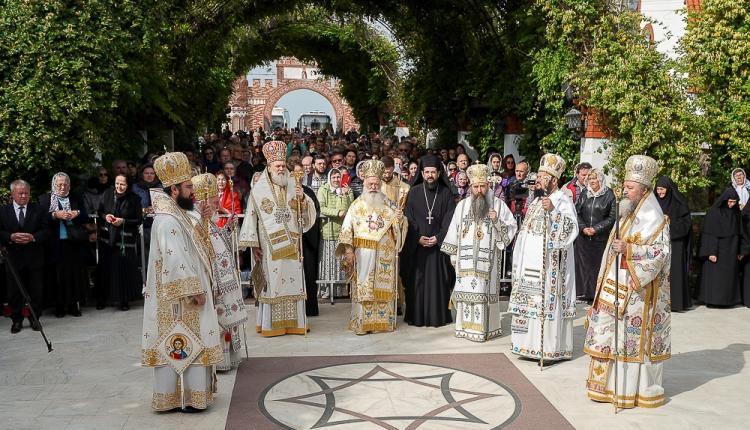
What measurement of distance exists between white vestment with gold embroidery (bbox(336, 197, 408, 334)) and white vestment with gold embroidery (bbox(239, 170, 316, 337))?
1.97 ft

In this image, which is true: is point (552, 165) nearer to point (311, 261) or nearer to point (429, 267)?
point (429, 267)

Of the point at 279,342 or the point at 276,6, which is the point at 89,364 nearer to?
the point at 279,342

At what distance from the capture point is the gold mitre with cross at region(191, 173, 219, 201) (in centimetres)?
611

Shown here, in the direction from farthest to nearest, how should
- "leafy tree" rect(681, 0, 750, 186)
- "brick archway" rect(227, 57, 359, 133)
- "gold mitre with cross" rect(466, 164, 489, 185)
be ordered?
"brick archway" rect(227, 57, 359, 133) → "leafy tree" rect(681, 0, 750, 186) → "gold mitre with cross" rect(466, 164, 489, 185)

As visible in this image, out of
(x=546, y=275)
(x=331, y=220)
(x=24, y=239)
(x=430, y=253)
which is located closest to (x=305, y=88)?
(x=331, y=220)

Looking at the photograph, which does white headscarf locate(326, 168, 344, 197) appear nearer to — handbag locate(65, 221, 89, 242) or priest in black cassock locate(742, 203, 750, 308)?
handbag locate(65, 221, 89, 242)

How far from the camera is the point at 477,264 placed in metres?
8.17

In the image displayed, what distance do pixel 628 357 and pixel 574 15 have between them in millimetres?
7305

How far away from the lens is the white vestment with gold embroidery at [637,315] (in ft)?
19.7

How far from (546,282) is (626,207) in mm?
1345

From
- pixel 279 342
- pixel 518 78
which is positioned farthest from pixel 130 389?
pixel 518 78

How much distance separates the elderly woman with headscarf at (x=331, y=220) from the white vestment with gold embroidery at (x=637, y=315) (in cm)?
412

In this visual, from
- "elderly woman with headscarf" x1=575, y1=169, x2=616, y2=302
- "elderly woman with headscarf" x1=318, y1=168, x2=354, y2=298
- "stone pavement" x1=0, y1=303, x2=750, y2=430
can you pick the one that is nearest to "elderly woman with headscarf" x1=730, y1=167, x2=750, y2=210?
"stone pavement" x1=0, y1=303, x2=750, y2=430

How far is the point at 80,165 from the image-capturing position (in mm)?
10023
